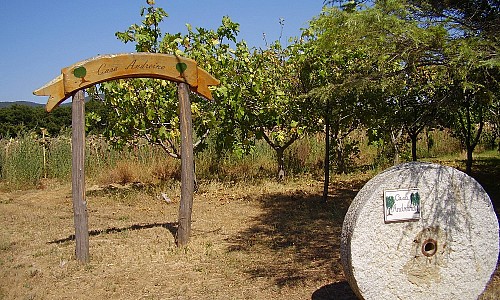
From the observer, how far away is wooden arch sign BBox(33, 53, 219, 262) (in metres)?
5.36

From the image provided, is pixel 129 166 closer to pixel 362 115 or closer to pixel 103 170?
pixel 103 170

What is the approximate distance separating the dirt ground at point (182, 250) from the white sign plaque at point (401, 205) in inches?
41.0

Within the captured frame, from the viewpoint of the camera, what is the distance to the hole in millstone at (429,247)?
377cm

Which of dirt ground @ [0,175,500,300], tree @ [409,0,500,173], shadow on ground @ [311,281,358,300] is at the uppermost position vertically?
tree @ [409,0,500,173]

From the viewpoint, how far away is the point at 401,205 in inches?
145

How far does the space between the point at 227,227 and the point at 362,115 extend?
3027 millimetres

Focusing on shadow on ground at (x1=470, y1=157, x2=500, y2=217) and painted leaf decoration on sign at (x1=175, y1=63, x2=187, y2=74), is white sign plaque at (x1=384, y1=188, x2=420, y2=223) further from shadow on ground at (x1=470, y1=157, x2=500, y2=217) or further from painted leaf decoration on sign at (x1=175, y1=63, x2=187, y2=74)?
shadow on ground at (x1=470, y1=157, x2=500, y2=217)

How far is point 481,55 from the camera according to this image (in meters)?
4.07

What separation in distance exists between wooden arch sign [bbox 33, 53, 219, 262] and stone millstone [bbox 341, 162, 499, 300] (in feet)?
9.03

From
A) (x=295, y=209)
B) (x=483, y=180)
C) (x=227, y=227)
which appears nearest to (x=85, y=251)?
(x=227, y=227)

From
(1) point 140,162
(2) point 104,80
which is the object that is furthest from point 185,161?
(1) point 140,162

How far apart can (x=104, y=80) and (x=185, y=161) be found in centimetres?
137

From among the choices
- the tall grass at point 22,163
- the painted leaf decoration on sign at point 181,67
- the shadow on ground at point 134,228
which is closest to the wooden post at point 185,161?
the painted leaf decoration on sign at point 181,67

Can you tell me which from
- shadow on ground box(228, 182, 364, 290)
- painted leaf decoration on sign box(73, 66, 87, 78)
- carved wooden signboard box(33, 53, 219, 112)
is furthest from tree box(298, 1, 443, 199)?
painted leaf decoration on sign box(73, 66, 87, 78)
